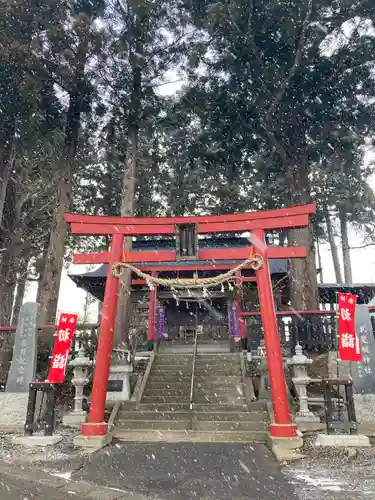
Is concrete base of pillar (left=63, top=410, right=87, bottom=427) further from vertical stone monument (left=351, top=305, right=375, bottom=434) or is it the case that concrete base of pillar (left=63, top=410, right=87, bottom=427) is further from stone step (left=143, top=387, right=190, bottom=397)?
vertical stone monument (left=351, top=305, right=375, bottom=434)

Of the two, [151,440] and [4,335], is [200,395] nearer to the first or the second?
[151,440]

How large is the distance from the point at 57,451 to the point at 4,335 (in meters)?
→ 4.96

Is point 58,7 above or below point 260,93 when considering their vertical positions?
above

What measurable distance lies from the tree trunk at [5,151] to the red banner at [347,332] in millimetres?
11049

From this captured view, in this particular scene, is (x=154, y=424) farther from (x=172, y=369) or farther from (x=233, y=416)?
(x=172, y=369)

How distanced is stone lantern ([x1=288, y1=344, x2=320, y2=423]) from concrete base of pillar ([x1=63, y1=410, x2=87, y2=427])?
4.46m

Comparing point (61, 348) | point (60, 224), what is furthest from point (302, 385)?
point (60, 224)

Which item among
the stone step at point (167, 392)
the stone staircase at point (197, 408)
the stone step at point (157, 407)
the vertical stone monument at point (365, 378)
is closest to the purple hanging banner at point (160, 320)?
the stone staircase at point (197, 408)

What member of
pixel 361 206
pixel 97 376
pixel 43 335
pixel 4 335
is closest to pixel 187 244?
pixel 97 376

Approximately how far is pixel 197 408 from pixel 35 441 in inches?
138

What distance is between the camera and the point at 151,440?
739 centimetres

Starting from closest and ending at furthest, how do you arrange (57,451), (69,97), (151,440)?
(57,451) → (151,440) → (69,97)

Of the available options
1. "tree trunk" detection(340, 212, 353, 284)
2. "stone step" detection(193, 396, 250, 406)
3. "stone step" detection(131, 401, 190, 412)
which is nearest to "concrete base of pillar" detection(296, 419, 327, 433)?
"stone step" detection(193, 396, 250, 406)

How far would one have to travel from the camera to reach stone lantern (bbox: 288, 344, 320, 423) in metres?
7.71
